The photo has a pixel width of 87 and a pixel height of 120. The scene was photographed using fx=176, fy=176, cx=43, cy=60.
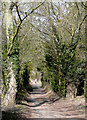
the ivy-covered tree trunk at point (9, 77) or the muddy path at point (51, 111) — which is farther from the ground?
the ivy-covered tree trunk at point (9, 77)

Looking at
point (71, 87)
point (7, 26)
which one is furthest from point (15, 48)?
point (71, 87)

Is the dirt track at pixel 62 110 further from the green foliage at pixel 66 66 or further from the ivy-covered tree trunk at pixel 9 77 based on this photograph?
the ivy-covered tree trunk at pixel 9 77

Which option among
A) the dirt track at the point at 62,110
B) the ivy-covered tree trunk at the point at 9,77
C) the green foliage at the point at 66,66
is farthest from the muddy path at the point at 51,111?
the green foliage at the point at 66,66

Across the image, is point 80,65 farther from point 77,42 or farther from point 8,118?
point 8,118

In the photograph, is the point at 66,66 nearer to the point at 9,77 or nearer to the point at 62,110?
the point at 62,110

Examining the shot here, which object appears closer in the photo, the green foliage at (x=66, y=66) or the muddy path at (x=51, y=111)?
the muddy path at (x=51, y=111)

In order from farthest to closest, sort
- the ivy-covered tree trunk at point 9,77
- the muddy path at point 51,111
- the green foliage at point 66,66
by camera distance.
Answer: the green foliage at point 66,66, the ivy-covered tree trunk at point 9,77, the muddy path at point 51,111

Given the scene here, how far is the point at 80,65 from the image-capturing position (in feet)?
47.4

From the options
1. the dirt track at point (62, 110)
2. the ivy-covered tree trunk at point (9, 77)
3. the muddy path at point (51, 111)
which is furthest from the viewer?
the ivy-covered tree trunk at point (9, 77)

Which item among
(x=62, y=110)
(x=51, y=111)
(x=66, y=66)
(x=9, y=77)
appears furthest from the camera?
(x=66, y=66)

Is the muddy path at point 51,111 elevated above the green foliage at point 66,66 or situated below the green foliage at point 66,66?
below

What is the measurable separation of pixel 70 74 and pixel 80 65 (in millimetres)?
1299

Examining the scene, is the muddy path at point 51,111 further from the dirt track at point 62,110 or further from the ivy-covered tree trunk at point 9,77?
the ivy-covered tree trunk at point 9,77

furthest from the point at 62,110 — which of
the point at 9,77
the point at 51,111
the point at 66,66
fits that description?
the point at 66,66
